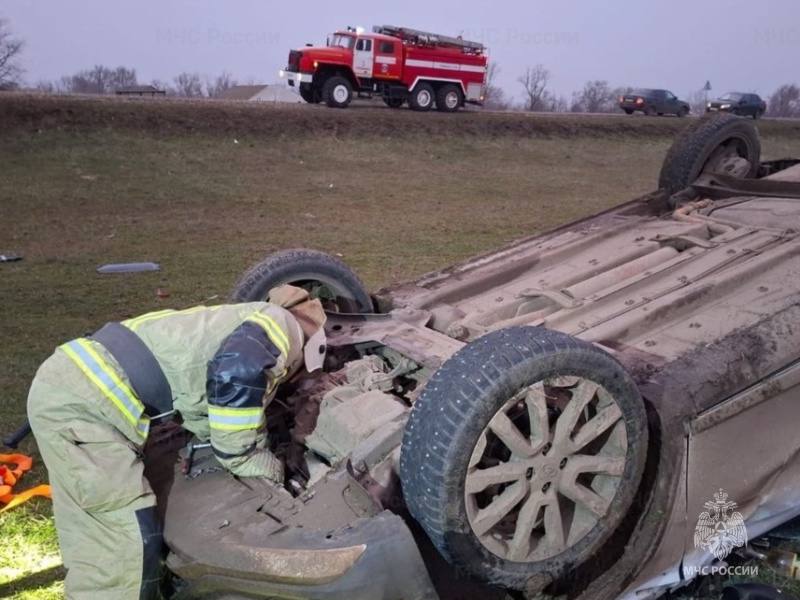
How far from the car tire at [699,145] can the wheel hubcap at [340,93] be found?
1531 cm

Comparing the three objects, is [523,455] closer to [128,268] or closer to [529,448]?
[529,448]

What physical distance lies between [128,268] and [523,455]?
668cm

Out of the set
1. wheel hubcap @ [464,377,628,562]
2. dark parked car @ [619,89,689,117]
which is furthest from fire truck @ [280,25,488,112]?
wheel hubcap @ [464,377,628,562]

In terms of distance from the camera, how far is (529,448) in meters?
2.63

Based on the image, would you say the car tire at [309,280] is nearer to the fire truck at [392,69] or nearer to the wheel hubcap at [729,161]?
the wheel hubcap at [729,161]

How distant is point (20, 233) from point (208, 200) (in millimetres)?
3310

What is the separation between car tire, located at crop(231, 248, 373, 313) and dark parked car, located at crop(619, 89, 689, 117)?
26226 millimetres

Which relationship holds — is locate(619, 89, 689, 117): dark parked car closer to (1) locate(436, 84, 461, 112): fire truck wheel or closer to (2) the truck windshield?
(1) locate(436, 84, 461, 112): fire truck wheel

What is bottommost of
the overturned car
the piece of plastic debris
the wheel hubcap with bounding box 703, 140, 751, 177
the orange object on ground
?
the orange object on ground

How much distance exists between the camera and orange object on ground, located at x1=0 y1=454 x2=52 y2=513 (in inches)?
157

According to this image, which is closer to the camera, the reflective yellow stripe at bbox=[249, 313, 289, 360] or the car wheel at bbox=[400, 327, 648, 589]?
the car wheel at bbox=[400, 327, 648, 589]

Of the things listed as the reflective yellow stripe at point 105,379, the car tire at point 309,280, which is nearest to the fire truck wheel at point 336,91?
the car tire at point 309,280

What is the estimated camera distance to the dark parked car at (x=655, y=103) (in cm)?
2806

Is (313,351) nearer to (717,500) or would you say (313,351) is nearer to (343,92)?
(717,500)
